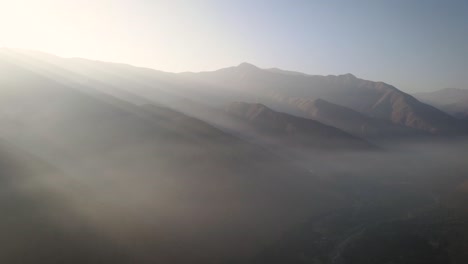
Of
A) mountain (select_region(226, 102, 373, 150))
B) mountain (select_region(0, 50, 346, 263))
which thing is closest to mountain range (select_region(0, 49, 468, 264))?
mountain (select_region(0, 50, 346, 263))

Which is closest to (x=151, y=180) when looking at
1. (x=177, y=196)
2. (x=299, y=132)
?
(x=177, y=196)

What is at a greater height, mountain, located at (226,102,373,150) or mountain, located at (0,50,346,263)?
mountain, located at (226,102,373,150)

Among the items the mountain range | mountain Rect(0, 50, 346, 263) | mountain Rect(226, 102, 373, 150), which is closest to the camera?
the mountain range

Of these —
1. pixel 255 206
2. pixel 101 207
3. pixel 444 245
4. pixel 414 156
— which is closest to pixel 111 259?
pixel 101 207

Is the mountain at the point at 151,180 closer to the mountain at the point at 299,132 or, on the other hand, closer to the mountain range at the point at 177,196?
the mountain range at the point at 177,196

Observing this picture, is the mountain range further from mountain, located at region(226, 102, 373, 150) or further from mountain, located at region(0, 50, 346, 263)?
mountain, located at region(226, 102, 373, 150)

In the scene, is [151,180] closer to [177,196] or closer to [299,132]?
[177,196]

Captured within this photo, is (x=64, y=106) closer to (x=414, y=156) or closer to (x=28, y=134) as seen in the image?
(x=28, y=134)
